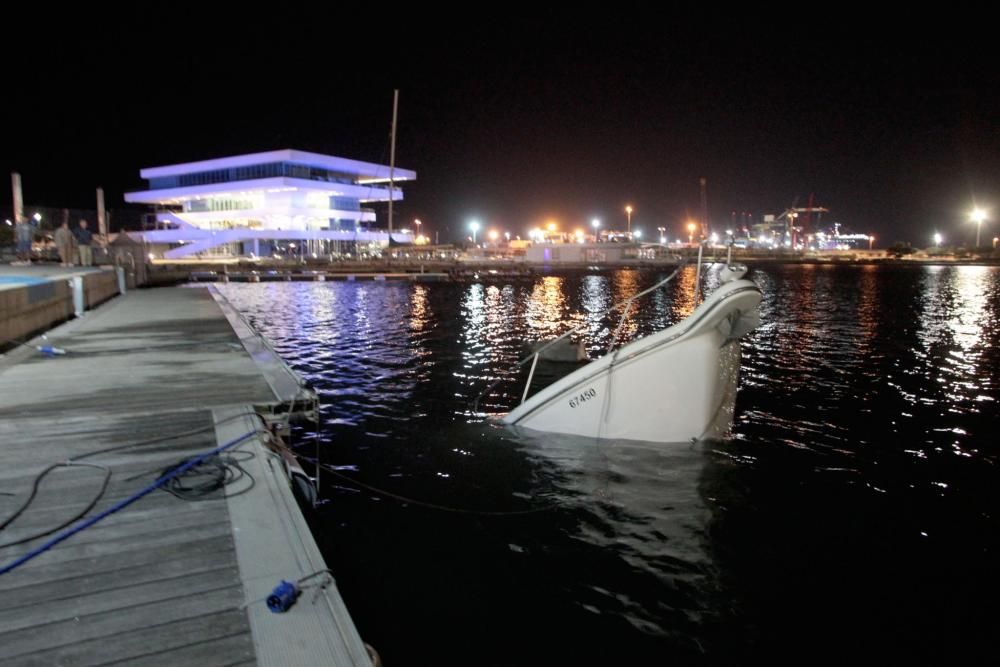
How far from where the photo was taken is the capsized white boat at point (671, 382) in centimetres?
879

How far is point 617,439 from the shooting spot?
9.76 metres

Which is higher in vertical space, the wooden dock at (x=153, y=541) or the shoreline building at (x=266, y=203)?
the shoreline building at (x=266, y=203)

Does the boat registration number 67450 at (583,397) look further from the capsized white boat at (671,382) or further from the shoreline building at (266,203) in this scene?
the shoreline building at (266,203)

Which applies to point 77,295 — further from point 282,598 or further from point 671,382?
point 282,598

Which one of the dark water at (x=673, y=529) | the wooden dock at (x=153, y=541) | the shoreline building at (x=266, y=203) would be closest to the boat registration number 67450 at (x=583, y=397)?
the dark water at (x=673, y=529)

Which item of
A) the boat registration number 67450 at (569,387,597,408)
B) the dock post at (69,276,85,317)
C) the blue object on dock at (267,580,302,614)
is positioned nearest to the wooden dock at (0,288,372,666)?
the blue object on dock at (267,580,302,614)

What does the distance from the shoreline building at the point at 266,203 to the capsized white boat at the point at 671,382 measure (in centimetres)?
8753

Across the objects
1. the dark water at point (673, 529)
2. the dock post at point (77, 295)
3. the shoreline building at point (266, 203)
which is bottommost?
the dark water at point (673, 529)

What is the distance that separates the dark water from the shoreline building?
82615 mm

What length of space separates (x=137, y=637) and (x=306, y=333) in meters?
20.9

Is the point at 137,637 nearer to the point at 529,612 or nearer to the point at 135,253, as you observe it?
the point at 529,612

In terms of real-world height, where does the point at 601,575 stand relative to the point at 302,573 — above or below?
below

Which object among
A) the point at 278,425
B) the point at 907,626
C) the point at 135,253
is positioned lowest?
the point at 907,626

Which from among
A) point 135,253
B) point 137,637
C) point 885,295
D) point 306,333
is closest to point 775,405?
point 137,637
